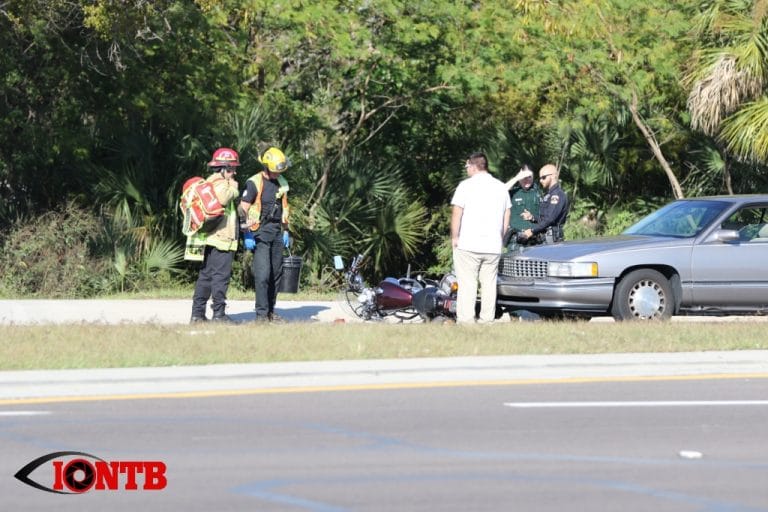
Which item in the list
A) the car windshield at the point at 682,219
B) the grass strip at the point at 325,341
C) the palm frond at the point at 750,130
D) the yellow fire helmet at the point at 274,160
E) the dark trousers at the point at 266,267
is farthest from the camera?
the palm frond at the point at 750,130

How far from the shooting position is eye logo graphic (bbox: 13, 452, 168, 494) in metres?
7.25

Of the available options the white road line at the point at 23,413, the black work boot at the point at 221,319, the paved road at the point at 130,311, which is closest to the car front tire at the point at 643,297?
the paved road at the point at 130,311

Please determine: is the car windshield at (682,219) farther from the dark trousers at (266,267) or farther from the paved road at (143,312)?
the dark trousers at (266,267)

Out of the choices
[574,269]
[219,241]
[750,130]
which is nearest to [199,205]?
[219,241]

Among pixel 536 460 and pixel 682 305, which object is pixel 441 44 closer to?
pixel 682 305

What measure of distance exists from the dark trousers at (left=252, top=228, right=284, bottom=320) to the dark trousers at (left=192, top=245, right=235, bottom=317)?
0.29 m

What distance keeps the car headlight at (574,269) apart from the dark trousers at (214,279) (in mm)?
3379

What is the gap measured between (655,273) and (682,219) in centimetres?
102

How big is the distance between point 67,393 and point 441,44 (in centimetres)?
1573

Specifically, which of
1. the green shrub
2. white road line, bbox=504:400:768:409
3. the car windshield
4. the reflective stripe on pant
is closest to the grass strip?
the reflective stripe on pant

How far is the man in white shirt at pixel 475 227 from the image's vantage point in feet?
46.5

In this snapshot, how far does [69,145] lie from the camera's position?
21.5m

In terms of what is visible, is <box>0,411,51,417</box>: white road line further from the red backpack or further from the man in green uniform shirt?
the man in green uniform shirt

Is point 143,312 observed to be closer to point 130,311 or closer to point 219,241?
point 130,311
